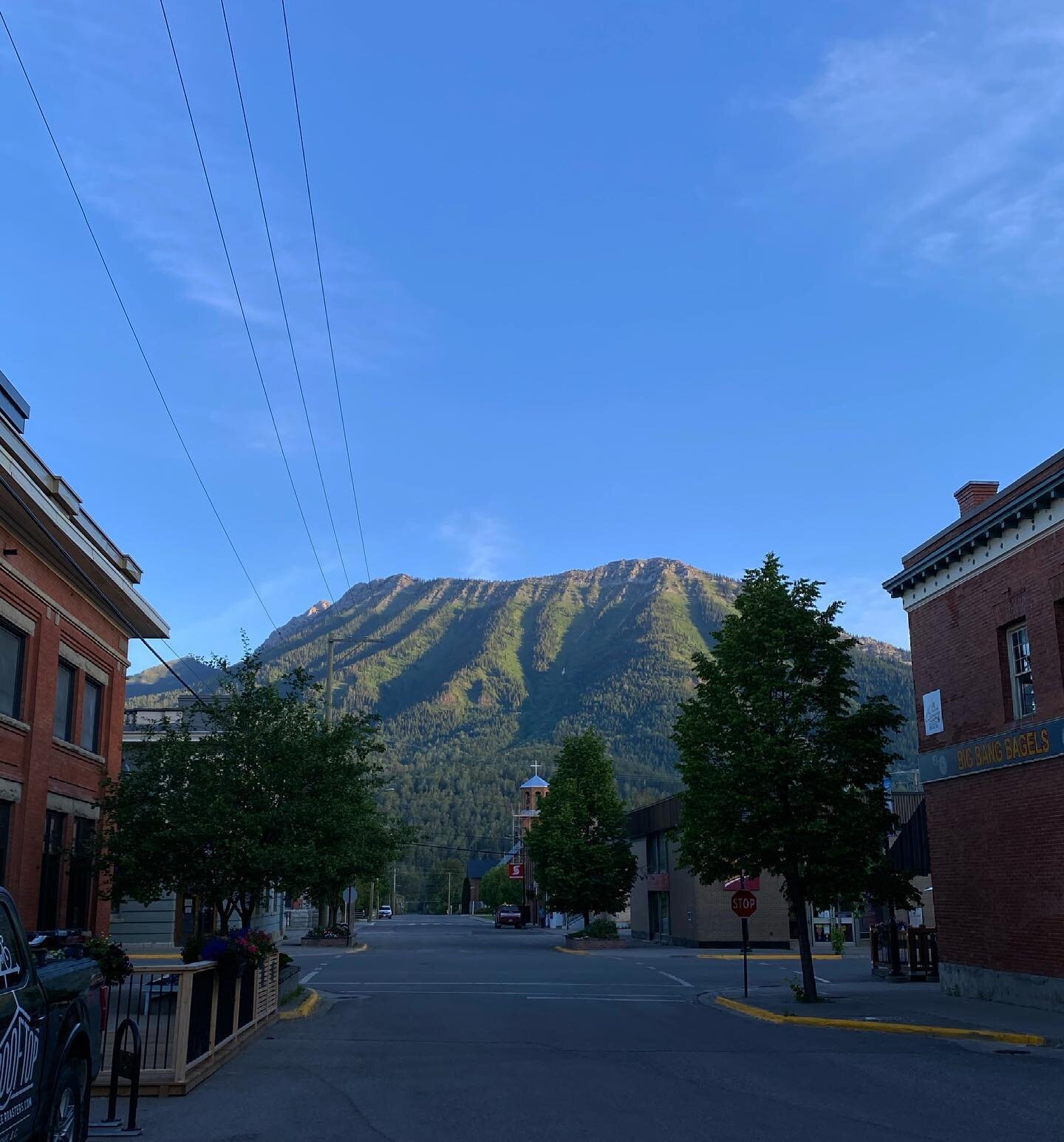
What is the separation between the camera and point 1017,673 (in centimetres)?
2188

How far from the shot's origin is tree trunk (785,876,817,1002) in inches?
910

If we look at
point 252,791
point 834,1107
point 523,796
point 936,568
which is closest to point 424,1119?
point 834,1107

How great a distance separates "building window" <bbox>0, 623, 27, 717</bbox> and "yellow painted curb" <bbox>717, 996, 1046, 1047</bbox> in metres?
14.5

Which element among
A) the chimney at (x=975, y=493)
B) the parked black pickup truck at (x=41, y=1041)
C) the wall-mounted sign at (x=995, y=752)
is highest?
the chimney at (x=975, y=493)

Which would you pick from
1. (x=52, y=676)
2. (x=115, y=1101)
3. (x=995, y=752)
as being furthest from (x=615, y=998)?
(x=115, y=1101)

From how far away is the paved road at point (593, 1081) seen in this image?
1086 cm

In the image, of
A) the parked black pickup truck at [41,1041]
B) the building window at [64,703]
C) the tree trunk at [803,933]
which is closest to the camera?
the parked black pickup truck at [41,1041]

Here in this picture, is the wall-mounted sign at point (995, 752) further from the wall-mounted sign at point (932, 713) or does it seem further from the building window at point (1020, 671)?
the building window at point (1020, 671)

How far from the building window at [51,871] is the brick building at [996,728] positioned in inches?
701

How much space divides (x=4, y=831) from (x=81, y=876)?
405cm

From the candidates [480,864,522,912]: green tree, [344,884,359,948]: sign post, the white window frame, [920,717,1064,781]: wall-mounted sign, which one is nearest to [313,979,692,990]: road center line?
[920,717,1064,781]: wall-mounted sign

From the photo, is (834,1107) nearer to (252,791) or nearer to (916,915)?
(252,791)

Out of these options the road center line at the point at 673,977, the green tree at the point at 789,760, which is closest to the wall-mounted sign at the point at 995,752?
the green tree at the point at 789,760

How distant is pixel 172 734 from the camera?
2397 centimetres
